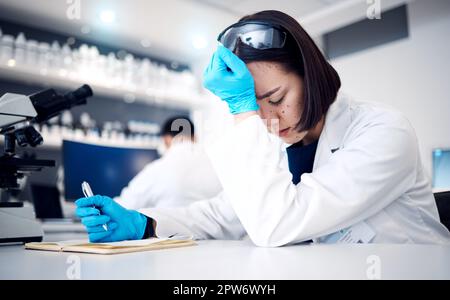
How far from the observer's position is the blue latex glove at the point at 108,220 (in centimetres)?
99

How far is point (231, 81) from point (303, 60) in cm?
27

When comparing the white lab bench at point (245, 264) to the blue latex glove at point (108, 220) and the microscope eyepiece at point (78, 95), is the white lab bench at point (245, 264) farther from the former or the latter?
the microscope eyepiece at point (78, 95)

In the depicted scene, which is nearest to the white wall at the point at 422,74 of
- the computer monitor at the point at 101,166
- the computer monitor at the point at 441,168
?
the computer monitor at the point at 441,168

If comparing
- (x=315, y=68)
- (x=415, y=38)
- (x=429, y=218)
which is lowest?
(x=429, y=218)

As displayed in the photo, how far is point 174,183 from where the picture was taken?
2.28m

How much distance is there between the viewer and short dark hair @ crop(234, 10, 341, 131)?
1107 mm

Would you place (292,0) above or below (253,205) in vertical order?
above

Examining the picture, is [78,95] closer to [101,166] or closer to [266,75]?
[266,75]

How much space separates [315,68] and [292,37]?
114 mm

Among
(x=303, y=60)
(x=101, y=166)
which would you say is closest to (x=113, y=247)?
(x=303, y=60)
